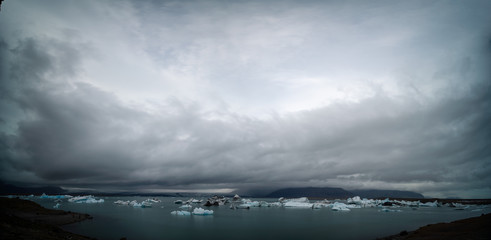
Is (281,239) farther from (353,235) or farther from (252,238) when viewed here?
(353,235)

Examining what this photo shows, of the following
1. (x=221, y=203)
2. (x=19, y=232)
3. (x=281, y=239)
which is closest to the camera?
(x=19, y=232)

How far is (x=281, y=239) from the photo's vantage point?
27.7 m

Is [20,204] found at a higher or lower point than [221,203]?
higher

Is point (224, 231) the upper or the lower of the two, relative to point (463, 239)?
lower

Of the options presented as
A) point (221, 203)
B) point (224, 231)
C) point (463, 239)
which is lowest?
point (221, 203)

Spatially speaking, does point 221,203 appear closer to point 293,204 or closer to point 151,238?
point 293,204

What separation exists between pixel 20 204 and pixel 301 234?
51472 millimetres

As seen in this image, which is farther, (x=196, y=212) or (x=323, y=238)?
(x=196, y=212)

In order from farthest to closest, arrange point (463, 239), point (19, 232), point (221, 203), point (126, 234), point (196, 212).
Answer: point (221, 203), point (196, 212), point (126, 234), point (463, 239), point (19, 232)

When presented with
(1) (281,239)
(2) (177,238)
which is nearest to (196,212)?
(2) (177,238)

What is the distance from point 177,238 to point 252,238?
27.8 feet

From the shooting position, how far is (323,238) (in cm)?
2897

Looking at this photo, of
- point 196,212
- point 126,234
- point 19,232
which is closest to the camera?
point 19,232

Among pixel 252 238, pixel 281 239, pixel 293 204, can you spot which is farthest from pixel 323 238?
pixel 293 204
